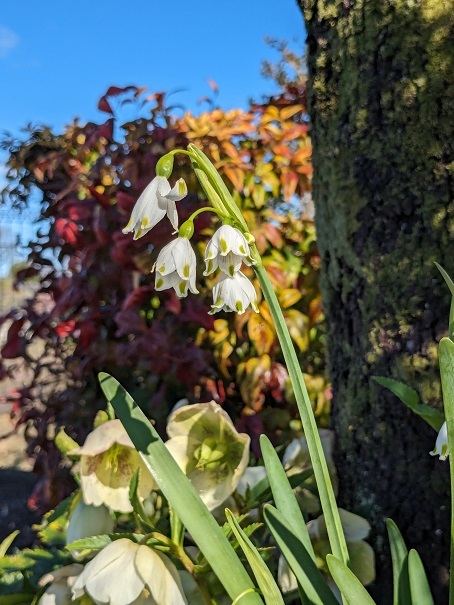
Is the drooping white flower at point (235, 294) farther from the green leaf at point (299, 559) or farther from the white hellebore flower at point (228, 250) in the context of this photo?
the green leaf at point (299, 559)

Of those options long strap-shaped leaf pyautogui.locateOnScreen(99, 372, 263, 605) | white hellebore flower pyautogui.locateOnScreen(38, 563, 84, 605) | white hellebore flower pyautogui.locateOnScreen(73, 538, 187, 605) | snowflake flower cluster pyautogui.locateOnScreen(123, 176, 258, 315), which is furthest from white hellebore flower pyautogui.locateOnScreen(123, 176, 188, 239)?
white hellebore flower pyautogui.locateOnScreen(38, 563, 84, 605)

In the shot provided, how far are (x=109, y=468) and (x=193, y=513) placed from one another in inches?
9.0

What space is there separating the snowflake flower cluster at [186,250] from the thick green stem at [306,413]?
0.02m

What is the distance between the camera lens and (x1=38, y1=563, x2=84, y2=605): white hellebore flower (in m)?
0.89

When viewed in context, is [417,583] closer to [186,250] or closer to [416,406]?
[416,406]

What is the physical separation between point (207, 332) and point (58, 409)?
511 mm

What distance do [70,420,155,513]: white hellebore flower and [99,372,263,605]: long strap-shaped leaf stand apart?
94mm

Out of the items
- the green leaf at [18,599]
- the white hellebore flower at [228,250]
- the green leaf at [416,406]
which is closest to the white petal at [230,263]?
the white hellebore flower at [228,250]

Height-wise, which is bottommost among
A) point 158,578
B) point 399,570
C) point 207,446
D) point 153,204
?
point 399,570

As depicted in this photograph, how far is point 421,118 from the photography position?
1.04 metres

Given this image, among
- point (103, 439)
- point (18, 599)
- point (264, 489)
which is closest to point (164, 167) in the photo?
point (103, 439)

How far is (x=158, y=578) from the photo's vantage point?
817 mm

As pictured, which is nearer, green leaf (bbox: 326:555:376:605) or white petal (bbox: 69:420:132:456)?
green leaf (bbox: 326:555:376:605)

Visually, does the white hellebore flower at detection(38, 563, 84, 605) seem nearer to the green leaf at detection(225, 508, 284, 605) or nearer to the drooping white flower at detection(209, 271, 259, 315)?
the green leaf at detection(225, 508, 284, 605)
